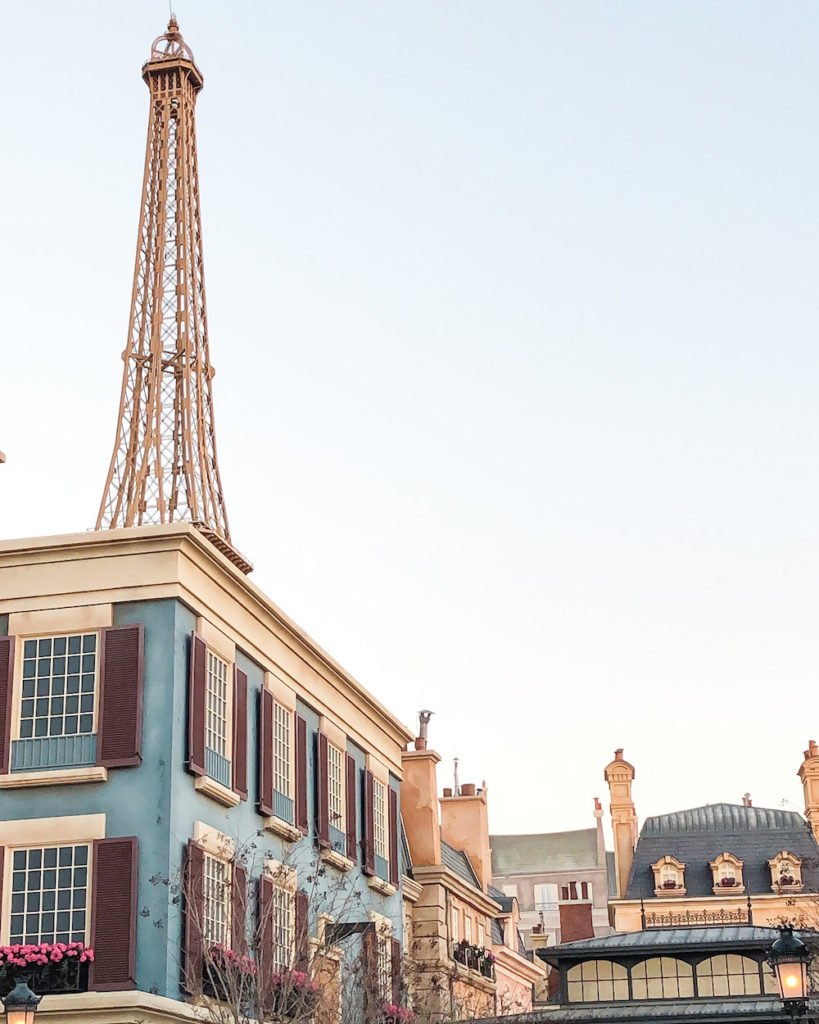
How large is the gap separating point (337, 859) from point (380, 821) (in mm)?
4925

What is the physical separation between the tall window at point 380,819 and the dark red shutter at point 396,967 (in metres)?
2.20

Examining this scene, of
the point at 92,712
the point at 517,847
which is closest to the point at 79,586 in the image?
the point at 92,712

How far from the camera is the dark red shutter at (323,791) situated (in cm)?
3612

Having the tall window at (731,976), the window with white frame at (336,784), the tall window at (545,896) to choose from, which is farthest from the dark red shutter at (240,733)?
the tall window at (545,896)

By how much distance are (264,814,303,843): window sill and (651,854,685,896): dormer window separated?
169 ft

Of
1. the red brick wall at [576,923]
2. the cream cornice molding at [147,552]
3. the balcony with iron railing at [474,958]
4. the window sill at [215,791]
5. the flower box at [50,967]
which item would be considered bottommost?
the flower box at [50,967]

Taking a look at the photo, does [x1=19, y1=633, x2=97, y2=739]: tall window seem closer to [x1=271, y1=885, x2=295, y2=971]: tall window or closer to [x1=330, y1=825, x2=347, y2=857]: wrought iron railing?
[x1=271, y1=885, x2=295, y2=971]: tall window

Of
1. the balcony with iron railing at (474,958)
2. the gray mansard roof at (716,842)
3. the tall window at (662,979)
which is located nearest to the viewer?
the balcony with iron railing at (474,958)

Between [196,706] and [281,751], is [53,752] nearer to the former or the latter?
[196,706]

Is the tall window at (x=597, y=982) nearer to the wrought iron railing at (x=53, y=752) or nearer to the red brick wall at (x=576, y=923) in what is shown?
the red brick wall at (x=576, y=923)

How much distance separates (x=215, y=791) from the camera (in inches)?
1174

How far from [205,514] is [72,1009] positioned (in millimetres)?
26561

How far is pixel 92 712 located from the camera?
29.0 metres

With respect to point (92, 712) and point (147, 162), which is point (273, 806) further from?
point (147, 162)
